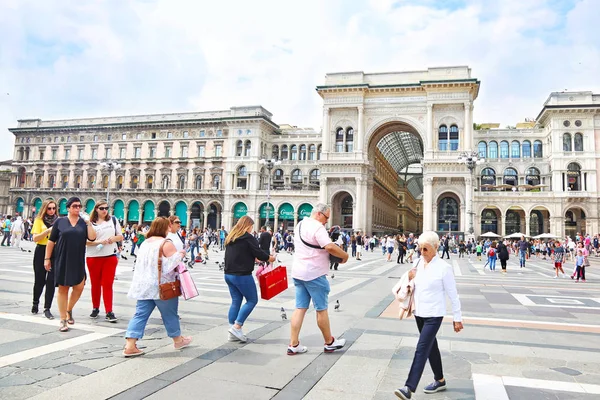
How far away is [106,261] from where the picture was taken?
6.85 metres

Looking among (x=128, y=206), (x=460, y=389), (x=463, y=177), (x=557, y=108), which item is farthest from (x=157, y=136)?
(x=460, y=389)

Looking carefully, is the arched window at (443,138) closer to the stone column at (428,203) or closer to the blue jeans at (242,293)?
the stone column at (428,203)

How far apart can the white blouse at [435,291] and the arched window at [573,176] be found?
57.0 m

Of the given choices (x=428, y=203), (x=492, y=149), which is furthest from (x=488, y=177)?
(x=428, y=203)

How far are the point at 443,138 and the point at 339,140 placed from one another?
12048 mm

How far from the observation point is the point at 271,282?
579 centimetres

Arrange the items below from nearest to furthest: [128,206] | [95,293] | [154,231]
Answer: [154,231] < [95,293] < [128,206]

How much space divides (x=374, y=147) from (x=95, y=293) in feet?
163

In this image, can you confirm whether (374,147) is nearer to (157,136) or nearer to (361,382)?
(157,136)

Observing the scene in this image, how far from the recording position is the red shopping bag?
563cm

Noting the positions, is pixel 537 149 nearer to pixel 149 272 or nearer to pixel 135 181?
pixel 135 181

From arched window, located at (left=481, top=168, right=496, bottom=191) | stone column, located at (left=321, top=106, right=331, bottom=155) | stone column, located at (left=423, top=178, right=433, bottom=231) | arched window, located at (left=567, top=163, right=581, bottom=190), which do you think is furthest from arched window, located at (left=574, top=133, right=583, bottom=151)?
stone column, located at (left=321, top=106, right=331, bottom=155)

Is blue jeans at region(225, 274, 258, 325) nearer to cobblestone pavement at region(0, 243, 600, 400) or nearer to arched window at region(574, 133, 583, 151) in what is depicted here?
cobblestone pavement at region(0, 243, 600, 400)

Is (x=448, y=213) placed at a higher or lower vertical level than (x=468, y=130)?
lower
